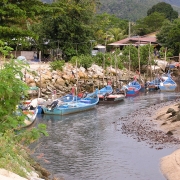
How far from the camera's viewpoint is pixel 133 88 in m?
54.5

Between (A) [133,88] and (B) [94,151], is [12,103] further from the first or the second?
(A) [133,88]

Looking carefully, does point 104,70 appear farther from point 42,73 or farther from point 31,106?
point 31,106

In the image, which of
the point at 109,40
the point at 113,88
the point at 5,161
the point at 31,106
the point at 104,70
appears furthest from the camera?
the point at 109,40

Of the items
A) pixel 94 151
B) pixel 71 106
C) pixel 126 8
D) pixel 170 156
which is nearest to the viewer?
pixel 170 156

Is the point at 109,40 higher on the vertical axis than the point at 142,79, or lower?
higher

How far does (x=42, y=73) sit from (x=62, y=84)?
278 cm

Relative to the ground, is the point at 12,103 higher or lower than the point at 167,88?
higher

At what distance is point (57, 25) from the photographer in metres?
58.6

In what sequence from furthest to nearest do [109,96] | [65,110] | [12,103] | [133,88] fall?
[133,88]
[109,96]
[65,110]
[12,103]

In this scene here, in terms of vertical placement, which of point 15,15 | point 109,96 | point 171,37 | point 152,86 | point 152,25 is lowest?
point 109,96

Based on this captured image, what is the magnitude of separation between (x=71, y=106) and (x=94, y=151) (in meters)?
14.1

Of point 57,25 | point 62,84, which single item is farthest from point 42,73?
point 57,25

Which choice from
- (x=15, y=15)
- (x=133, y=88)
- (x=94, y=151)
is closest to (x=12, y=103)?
(x=15, y=15)

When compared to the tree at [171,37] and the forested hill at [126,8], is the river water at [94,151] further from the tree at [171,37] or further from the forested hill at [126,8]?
the forested hill at [126,8]
